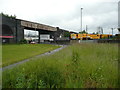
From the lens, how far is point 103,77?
11.7 feet

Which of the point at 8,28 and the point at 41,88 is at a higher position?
the point at 8,28

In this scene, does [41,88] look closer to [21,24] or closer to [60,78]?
[60,78]

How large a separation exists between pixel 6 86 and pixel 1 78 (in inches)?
22.3

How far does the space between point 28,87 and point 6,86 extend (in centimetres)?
82

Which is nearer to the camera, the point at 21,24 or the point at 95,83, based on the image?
the point at 95,83

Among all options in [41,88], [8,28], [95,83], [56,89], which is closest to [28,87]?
[41,88]

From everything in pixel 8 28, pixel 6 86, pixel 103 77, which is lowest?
pixel 6 86

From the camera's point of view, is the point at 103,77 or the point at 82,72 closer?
the point at 103,77

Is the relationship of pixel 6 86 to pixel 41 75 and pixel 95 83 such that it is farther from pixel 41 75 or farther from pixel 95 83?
pixel 95 83

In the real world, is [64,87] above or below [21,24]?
below

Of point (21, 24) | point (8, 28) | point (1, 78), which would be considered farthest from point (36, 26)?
point (1, 78)

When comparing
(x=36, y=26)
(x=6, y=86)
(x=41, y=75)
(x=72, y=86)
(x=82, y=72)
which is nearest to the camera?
(x=72, y=86)

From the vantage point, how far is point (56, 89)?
3076 millimetres

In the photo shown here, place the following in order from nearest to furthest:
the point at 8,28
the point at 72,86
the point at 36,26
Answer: the point at 72,86
the point at 8,28
the point at 36,26
